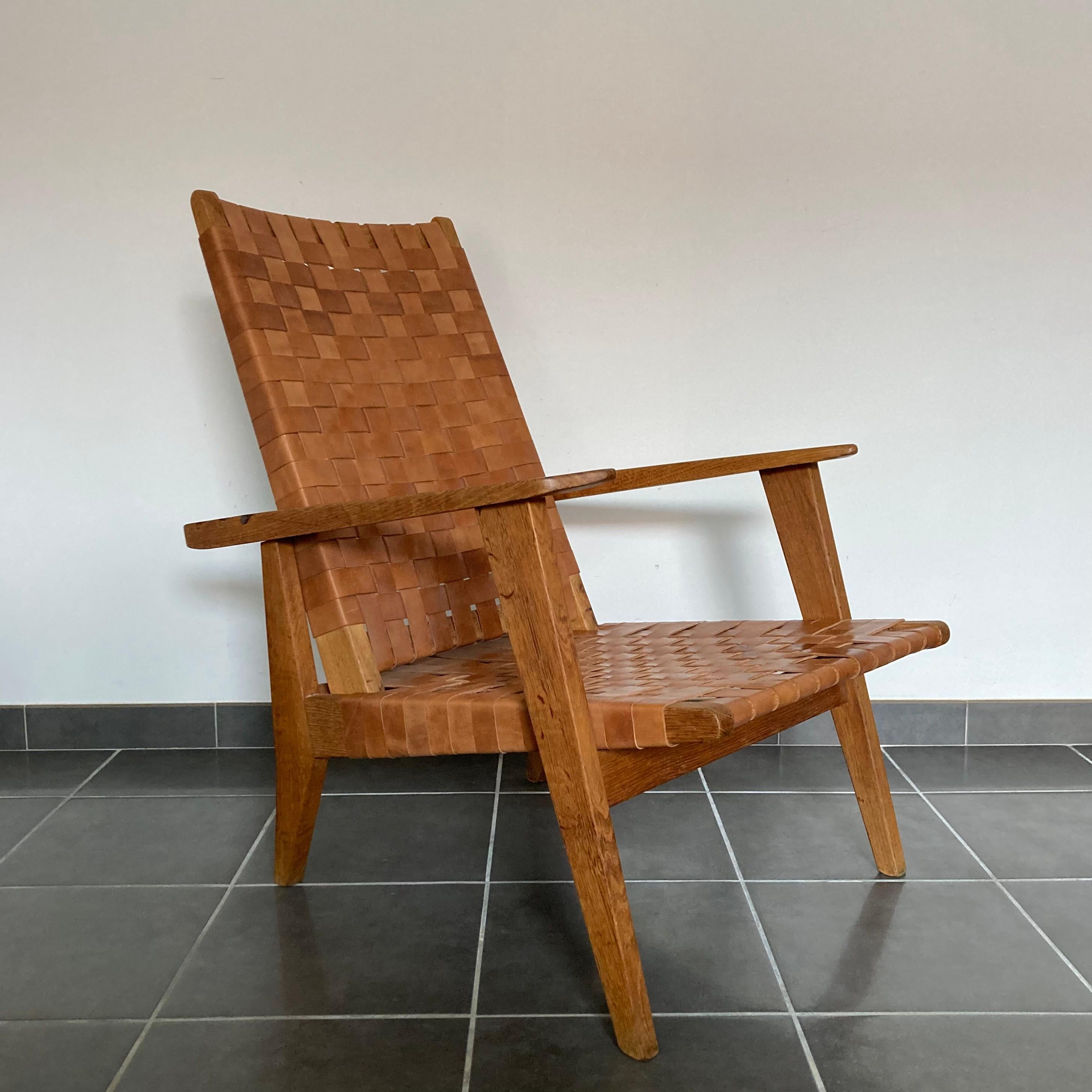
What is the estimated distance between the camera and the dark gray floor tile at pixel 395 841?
1565 mm

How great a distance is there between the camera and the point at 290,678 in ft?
4.53

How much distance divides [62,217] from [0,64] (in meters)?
0.32

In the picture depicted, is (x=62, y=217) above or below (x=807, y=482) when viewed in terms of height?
above

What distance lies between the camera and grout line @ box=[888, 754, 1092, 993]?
1.25m

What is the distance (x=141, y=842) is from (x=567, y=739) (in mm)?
989

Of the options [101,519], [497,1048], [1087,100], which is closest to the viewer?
[497,1048]

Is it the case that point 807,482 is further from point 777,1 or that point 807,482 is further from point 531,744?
point 777,1

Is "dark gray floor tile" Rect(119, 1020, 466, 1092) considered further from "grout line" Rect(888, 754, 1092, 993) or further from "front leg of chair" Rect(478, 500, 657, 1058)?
"grout line" Rect(888, 754, 1092, 993)

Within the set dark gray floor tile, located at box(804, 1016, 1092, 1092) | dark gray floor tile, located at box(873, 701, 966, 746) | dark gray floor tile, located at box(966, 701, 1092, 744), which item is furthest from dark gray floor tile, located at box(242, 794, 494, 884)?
dark gray floor tile, located at box(966, 701, 1092, 744)

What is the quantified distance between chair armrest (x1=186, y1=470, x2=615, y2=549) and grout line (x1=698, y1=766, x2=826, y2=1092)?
457mm

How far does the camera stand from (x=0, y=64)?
205cm

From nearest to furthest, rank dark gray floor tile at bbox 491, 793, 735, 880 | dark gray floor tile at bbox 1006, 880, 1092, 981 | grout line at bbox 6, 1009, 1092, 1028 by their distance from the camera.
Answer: grout line at bbox 6, 1009, 1092, 1028 < dark gray floor tile at bbox 1006, 880, 1092, 981 < dark gray floor tile at bbox 491, 793, 735, 880

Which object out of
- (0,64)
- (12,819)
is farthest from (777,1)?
(12,819)

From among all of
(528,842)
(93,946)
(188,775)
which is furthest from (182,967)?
(188,775)
